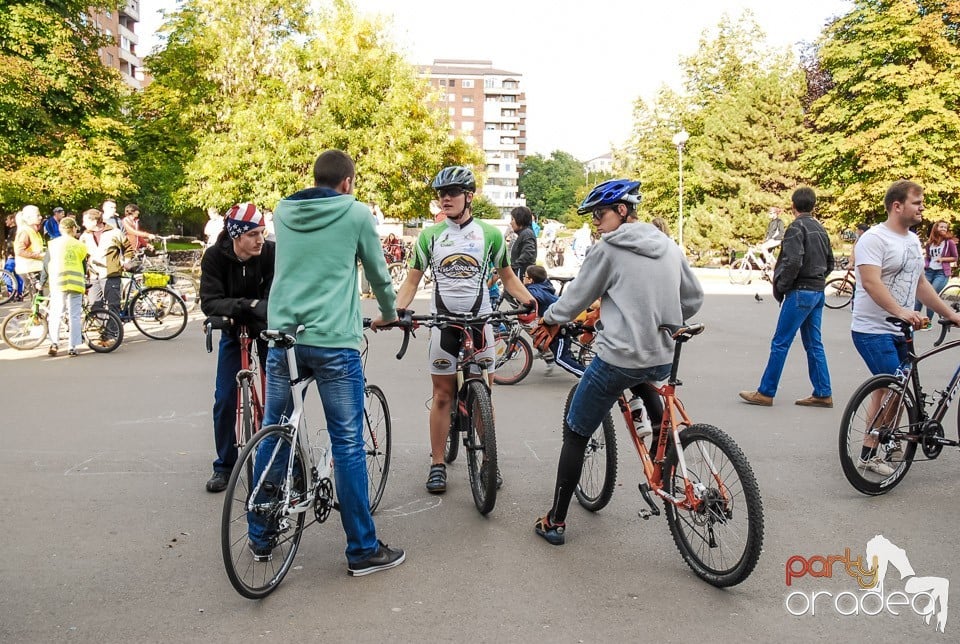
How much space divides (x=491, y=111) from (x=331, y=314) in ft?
477

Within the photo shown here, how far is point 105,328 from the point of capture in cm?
1173

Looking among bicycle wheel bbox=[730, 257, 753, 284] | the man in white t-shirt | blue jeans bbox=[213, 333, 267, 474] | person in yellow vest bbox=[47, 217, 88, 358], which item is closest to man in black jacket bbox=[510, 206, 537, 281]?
person in yellow vest bbox=[47, 217, 88, 358]

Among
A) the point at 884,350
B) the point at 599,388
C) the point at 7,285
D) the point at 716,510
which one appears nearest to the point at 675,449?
the point at 716,510

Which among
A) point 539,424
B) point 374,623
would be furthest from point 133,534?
→ point 539,424

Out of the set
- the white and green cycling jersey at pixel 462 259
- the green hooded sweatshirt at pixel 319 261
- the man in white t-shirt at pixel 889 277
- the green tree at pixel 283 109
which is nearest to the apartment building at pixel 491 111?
the green tree at pixel 283 109

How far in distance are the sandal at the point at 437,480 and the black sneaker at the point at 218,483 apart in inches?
50.5

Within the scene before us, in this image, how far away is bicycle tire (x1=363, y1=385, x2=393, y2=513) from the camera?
4988 millimetres

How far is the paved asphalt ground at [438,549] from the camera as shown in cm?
359

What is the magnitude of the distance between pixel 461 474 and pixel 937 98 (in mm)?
29169

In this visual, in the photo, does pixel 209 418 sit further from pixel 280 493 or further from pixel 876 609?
pixel 876 609

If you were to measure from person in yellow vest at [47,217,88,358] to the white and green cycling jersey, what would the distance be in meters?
7.05

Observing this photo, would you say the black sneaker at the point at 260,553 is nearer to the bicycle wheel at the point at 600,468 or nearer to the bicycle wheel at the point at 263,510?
the bicycle wheel at the point at 263,510

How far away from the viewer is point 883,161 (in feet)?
98.1
